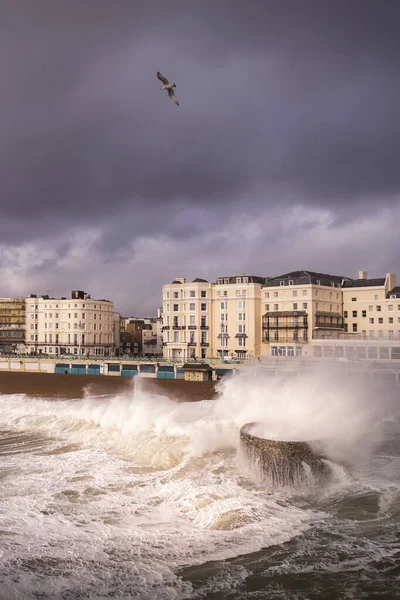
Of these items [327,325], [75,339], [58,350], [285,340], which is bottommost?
[58,350]

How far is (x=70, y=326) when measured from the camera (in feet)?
277

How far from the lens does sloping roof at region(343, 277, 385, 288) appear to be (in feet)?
198

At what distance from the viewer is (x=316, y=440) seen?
16859 mm

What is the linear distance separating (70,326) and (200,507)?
73.9 meters

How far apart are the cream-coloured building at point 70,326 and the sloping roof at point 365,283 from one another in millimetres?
42495

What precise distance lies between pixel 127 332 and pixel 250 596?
95.9 meters

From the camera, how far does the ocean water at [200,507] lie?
9680mm

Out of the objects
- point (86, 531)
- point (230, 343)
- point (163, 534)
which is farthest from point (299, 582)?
point (230, 343)

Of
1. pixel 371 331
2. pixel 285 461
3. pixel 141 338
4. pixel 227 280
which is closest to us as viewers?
pixel 285 461

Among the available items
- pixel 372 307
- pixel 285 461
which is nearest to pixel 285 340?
pixel 372 307

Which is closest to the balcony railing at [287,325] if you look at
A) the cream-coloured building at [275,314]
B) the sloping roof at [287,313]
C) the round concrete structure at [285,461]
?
the cream-coloured building at [275,314]

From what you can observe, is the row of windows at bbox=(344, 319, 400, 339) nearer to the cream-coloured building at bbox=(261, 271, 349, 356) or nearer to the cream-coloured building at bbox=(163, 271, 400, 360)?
the cream-coloured building at bbox=(163, 271, 400, 360)

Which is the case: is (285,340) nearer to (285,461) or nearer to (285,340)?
(285,340)

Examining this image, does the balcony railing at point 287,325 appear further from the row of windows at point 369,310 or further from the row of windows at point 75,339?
the row of windows at point 75,339
